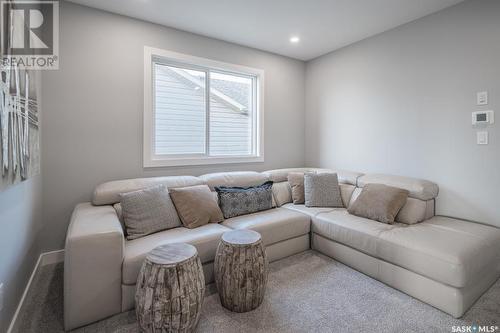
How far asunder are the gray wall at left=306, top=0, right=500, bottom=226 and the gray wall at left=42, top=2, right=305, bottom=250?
236 centimetres

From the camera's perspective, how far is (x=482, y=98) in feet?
7.90

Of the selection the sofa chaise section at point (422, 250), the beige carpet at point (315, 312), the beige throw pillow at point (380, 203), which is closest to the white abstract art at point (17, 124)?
the beige carpet at point (315, 312)

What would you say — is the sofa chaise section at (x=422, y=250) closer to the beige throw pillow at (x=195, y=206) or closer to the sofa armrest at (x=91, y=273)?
the beige throw pillow at (x=195, y=206)

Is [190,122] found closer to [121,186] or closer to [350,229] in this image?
[121,186]

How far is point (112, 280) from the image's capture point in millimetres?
1710

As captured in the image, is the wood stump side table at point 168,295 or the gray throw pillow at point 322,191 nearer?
the wood stump side table at point 168,295

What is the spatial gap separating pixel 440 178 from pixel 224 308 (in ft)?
8.64

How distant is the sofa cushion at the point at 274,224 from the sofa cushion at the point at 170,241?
255mm

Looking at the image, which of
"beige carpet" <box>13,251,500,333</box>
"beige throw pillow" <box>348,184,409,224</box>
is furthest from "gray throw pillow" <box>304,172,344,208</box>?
"beige carpet" <box>13,251,500,333</box>

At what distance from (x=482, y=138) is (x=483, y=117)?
0.67 ft

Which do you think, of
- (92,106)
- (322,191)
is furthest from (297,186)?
(92,106)

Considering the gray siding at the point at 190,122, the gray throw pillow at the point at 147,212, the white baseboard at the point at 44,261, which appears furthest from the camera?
the gray siding at the point at 190,122

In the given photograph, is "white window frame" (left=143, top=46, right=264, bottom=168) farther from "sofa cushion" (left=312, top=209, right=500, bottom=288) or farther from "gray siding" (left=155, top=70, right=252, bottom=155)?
"sofa cushion" (left=312, top=209, right=500, bottom=288)
